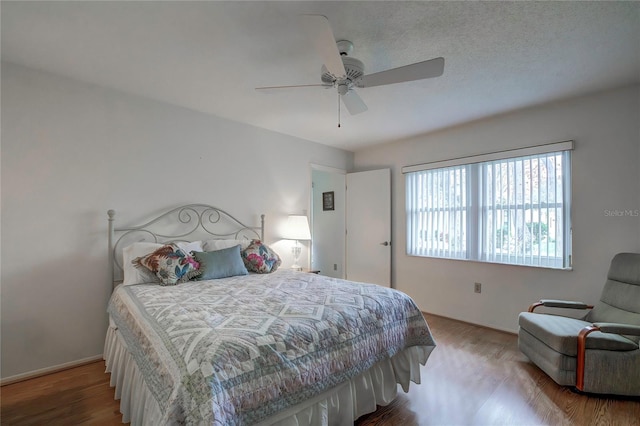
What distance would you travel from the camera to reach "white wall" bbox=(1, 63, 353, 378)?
2.34 meters

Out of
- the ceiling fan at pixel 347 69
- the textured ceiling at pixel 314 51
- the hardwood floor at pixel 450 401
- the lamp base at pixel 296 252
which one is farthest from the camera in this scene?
the lamp base at pixel 296 252

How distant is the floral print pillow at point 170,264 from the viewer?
8.09 feet

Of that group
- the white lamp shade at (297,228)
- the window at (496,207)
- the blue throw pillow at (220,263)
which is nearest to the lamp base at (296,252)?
the white lamp shade at (297,228)

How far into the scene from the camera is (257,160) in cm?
389

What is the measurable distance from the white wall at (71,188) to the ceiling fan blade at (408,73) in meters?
2.17

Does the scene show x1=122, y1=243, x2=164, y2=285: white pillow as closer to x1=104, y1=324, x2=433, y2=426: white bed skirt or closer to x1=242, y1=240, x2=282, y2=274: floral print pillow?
x1=104, y1=324, x2=433, y2=426: white bed skirt

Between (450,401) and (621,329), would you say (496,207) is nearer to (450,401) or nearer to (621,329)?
(621,329)

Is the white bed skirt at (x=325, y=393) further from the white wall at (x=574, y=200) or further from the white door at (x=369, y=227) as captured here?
the white door at (x=369, y=227)

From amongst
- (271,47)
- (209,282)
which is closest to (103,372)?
(209,282)

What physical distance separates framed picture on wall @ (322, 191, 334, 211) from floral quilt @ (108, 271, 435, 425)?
311 cm

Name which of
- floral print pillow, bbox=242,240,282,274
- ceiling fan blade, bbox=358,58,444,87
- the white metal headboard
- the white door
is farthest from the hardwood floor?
ceiling fan blade, bbox=358,58,444,87

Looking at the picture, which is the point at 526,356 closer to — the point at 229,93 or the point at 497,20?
the point at 497,20

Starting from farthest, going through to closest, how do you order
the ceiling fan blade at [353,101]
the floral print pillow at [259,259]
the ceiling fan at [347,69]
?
the floral print pillow at [259,259], the ceiling fan blade at [353,101], the ceiling fan at [347,69]

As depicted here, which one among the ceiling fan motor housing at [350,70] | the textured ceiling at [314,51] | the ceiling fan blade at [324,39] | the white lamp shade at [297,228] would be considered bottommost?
the white lamp shade at [297,228]
